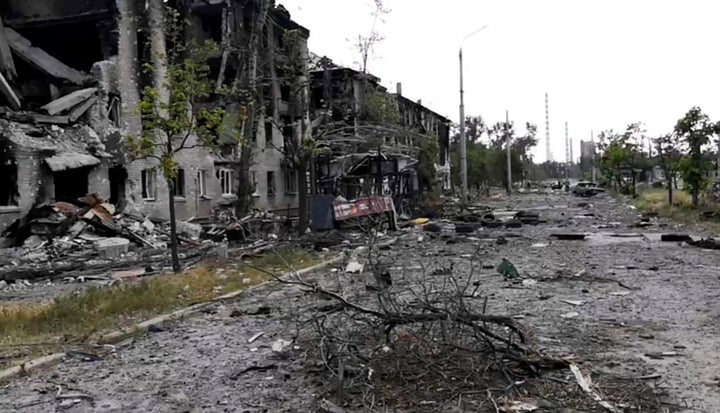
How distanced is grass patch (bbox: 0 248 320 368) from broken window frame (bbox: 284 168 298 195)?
915 inches

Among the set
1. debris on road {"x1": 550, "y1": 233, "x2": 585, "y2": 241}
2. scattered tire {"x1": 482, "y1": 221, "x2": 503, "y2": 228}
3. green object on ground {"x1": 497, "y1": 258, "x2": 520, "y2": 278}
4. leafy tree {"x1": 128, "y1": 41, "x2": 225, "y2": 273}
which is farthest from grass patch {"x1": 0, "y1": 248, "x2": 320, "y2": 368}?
scattered tire {"x1": 482, "y1": 221, "x2": 503, "y2": 228}

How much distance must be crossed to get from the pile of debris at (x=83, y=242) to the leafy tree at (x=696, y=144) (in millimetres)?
18701

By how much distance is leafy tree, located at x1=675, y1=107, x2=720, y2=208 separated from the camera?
26.4 m

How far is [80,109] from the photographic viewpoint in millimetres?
22906

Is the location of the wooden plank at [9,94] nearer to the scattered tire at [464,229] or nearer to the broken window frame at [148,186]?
the broken window frame at [148,186]

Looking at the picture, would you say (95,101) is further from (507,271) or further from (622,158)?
(622,158)

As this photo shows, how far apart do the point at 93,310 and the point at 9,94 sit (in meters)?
15.8

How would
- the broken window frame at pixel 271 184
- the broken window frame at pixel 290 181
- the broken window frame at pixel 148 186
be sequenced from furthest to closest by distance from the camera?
the broken window frame at pixel 290 181, the broken window frame at pixel 271 184, the broken window frame at pixel 148 186

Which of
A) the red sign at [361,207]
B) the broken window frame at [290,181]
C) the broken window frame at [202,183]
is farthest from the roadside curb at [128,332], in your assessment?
the broken window frame at [290,181]

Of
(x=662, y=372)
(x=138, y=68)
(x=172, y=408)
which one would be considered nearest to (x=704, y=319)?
(x=662, y=372)

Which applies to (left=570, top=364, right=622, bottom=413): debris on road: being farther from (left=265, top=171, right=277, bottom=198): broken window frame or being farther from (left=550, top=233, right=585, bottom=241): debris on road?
(left=265, top=171, right=277, bottom=198): broken window frame

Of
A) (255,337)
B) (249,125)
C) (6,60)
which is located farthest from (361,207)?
(255,337)

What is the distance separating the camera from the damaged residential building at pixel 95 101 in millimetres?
21016

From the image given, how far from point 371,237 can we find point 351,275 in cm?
485
